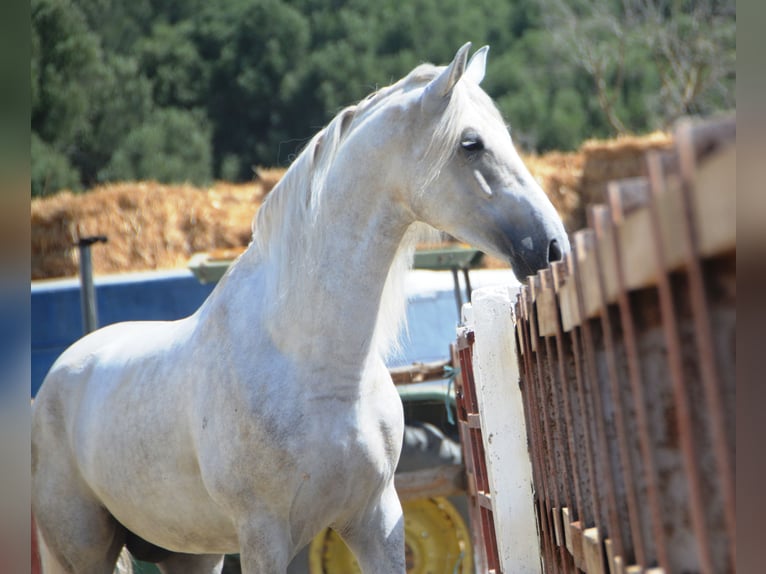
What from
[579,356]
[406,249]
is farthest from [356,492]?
[579,356]

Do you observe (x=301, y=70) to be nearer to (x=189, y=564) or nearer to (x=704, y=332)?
(x=189, y=564)

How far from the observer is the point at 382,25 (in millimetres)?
20750

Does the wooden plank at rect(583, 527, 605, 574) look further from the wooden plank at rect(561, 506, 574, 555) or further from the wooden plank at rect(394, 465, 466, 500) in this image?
the wooden plank at rect(394, 465, 466, 500)

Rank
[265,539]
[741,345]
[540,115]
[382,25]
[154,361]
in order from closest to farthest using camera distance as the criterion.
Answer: [741,345] < [265,539] < [154,361] < [540,115] < [382,25]

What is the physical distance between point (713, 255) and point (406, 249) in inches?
74.1

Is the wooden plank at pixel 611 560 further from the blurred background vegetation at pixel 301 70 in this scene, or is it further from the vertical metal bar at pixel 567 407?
the blurred background vegetation at pixel 301 70

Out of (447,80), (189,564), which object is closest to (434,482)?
(189,564)

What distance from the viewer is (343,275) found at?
2.81 meters

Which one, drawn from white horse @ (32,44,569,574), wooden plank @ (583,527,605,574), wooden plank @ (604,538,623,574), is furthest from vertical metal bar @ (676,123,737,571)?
white horse @ (32,44,569,574)

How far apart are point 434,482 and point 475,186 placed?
2.89 m

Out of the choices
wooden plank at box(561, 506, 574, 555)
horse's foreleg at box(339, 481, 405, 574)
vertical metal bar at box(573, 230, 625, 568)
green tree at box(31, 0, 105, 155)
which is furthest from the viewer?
green tree at box(31, 0, 105, 155)

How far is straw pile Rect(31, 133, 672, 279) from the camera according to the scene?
1061 centimetres

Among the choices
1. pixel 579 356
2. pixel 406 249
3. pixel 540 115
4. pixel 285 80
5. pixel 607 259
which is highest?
pixel 285 80

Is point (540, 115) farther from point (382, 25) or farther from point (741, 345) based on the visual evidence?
point (741, 345)
